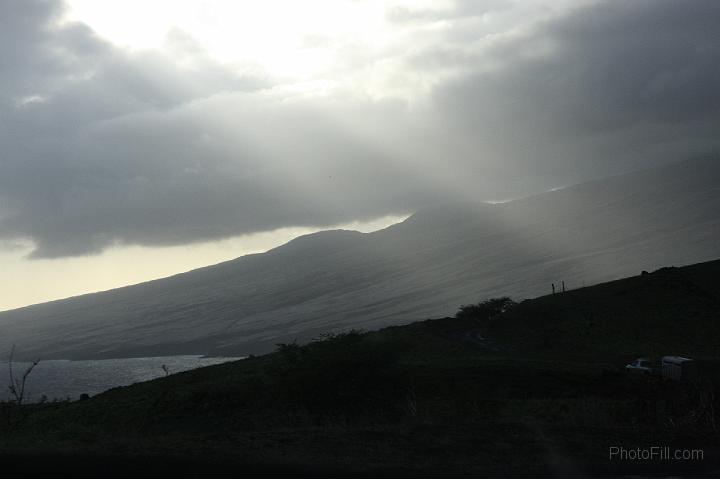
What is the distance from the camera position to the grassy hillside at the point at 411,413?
1891 cm

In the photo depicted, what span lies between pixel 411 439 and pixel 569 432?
5.12m

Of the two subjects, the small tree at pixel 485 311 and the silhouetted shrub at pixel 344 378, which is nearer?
the silhouetted shrub at pixel 344 378

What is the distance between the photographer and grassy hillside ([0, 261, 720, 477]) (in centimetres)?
1891

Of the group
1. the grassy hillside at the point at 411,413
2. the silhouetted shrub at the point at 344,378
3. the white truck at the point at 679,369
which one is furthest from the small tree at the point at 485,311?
the silhouetted shrub at the point at 344,378

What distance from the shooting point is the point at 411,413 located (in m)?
31.9

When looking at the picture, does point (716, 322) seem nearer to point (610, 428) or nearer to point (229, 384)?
point (229, 384)

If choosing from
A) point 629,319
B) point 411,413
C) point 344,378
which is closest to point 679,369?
point 344,378

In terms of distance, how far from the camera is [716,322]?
269 feet

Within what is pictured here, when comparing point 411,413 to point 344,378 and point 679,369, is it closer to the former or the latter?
point 344,378

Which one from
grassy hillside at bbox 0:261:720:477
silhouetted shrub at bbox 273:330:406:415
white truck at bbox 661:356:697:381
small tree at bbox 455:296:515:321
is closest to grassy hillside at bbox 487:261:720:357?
grassy hillside at bbox 0:261:720:477

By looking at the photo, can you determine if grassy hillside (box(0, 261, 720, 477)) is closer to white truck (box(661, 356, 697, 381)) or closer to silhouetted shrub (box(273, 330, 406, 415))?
silhouetted shrub (box(273, 330, 406, 415))

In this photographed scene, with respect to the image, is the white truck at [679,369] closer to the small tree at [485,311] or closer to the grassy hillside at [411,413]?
the grassy hillside at [411,413]

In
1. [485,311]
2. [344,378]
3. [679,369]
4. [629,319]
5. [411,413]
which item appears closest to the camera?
[411,413]

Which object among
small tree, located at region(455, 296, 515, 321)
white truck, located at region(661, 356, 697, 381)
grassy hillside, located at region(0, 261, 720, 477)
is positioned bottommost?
white truck, located at region(661, 356, 697, 381)
